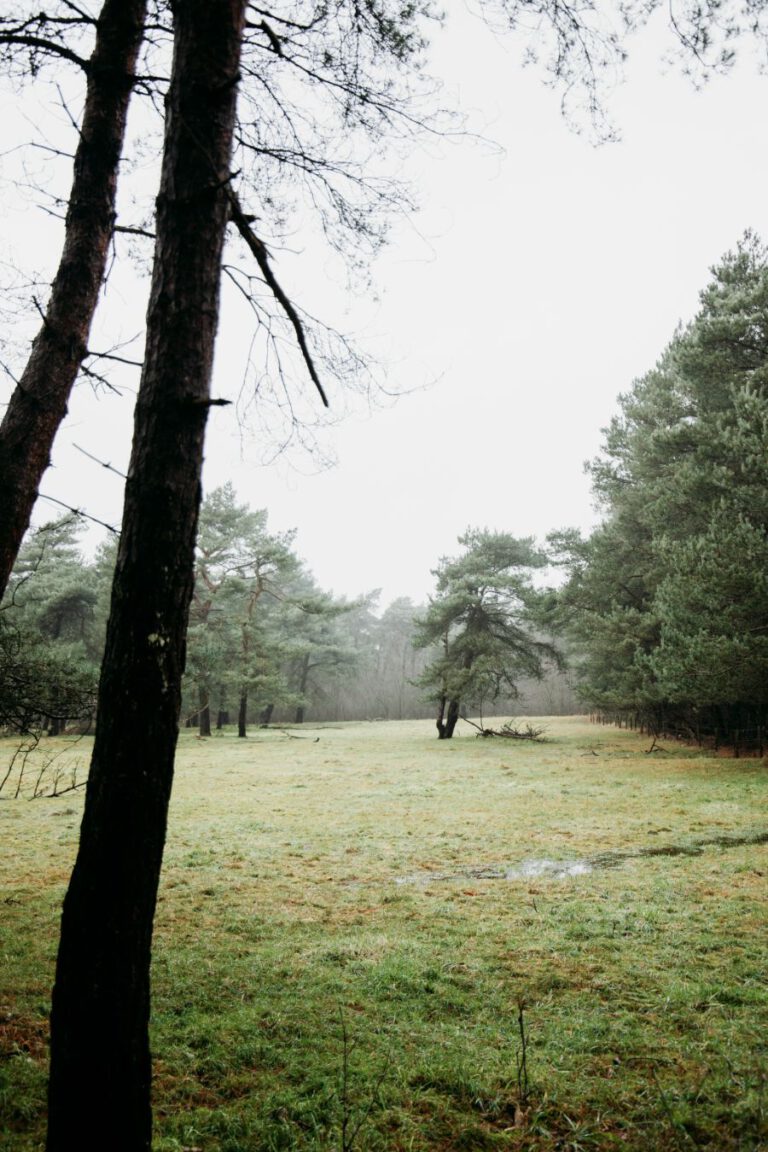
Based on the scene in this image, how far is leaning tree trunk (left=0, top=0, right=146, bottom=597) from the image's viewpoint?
296 cm

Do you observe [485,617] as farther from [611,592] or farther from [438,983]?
[438,983]

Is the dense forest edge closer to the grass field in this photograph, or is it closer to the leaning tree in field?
the leaning tree in field

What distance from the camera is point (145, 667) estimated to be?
1710 millimetres

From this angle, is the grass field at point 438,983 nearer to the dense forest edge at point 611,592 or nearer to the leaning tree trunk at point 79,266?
the dense forest edge at point 611,592

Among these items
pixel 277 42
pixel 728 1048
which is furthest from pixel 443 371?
pixel 728 1048

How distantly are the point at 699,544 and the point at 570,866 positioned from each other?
27.9 ft

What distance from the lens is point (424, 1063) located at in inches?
97.0

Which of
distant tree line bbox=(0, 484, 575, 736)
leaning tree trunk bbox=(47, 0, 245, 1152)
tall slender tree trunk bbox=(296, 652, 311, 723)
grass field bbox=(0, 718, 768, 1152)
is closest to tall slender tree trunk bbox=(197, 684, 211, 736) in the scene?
distant tree line bbox=(0, 484, 575, 736)

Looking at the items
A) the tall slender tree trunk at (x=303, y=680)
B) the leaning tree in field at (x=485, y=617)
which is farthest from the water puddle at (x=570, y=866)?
the tall slender tree trunk at (x=303, y=680)

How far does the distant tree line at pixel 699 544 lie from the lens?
11.6 metres

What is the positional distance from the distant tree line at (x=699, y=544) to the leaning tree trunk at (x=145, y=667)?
460 inches

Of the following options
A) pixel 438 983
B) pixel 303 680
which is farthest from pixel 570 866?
pixel 303 680

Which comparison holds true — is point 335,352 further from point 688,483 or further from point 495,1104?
point 688,483

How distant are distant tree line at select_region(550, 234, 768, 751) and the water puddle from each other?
19.0 ft
